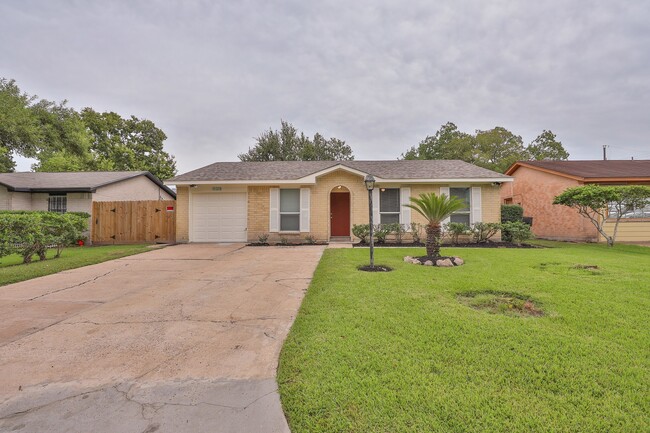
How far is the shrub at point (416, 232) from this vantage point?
1176 cm

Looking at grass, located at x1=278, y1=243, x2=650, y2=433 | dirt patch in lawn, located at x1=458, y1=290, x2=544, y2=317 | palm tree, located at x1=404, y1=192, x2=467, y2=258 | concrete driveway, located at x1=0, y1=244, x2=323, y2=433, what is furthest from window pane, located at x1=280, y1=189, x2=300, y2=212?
dirt patch in lawn, located at x1=458, y1=290, x2=544, y2=317

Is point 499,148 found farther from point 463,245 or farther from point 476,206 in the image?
point 463,245

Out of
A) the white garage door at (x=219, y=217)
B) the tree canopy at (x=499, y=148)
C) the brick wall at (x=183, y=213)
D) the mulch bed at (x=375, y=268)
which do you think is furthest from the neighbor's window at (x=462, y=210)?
the tree canopy at (x=499, y=148)

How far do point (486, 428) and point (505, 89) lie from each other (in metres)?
20.1

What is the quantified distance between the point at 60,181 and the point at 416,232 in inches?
699

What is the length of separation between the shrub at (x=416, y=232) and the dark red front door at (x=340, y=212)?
308 cm

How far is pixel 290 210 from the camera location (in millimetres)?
12312

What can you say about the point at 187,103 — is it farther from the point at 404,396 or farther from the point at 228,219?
the point at 404,396

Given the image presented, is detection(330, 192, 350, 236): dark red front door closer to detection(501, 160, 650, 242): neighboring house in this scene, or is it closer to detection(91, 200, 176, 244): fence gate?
detection(91, 200, 176, 244): fence gate

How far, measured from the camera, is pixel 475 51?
13062 millimetres

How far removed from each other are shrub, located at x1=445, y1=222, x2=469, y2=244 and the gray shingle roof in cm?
629

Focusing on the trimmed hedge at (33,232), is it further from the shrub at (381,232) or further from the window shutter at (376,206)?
the window shutter at (376,206)

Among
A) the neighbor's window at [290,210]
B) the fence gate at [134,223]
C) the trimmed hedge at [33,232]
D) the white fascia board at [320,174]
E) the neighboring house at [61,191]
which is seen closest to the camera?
the trimmed hedge at [33,232]

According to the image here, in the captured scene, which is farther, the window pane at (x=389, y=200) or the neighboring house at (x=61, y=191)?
the neighboring house at (x=61, y=191)
